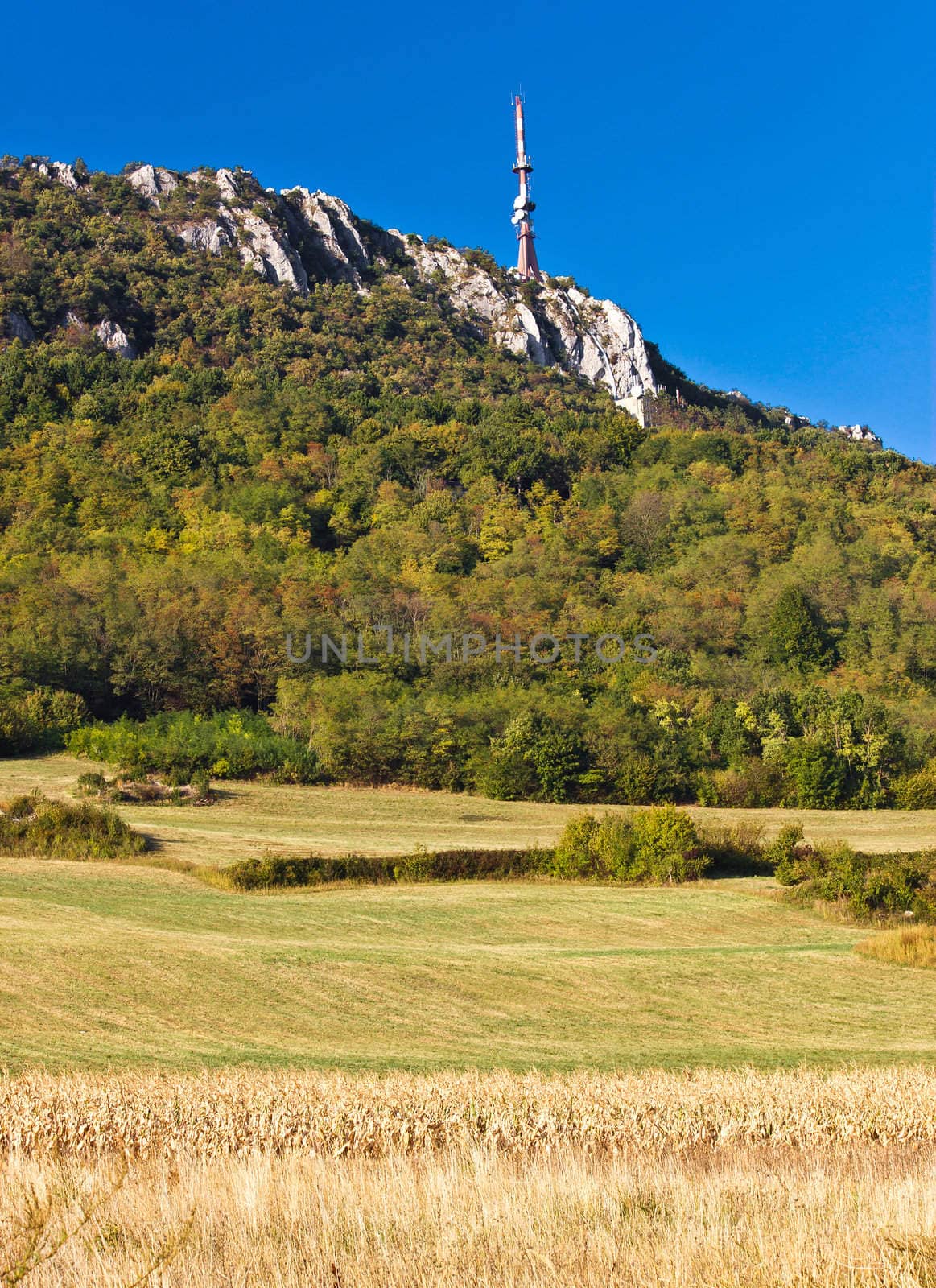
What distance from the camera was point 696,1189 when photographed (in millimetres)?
6844

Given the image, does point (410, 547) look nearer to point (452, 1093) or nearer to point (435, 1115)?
point (452, 1093)

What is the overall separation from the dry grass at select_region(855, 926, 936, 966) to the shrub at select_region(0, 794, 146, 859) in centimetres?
1943

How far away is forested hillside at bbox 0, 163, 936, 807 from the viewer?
50.6 m

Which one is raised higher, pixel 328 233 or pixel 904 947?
pixel 328 233

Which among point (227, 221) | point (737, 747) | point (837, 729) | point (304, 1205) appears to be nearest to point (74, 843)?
point (304, 1205)

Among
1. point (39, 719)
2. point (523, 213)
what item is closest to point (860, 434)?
point (523, 213)

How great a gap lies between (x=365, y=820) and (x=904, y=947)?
2133 centimetres

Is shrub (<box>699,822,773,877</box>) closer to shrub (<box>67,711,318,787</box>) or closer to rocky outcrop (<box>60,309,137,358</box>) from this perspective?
shrub (<box>67,711,318,787</box>)

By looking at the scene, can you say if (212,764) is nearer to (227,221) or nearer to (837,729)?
(837,729)

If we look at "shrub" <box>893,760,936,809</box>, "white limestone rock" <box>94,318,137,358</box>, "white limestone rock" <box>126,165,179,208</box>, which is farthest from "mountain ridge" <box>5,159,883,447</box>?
"shrub" <box>893,760,936,809</box>

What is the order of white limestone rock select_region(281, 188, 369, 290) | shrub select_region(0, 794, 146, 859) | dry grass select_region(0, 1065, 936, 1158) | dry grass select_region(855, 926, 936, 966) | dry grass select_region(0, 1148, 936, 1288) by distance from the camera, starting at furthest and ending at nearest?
white limestone rock select_region(281, 188, 369, 290), shrub select_region(0, 794, 146, 859), dry grass select_region(855, 926, 936, 966), dry grass select_region(0, 1065, 936, 1158), dry grass select_region(0, 1148, 936, 1288)

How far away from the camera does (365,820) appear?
39.7 meters

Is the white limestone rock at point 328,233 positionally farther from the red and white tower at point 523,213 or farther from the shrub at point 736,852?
the shrub at point 736,852

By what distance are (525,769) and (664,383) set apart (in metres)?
109
